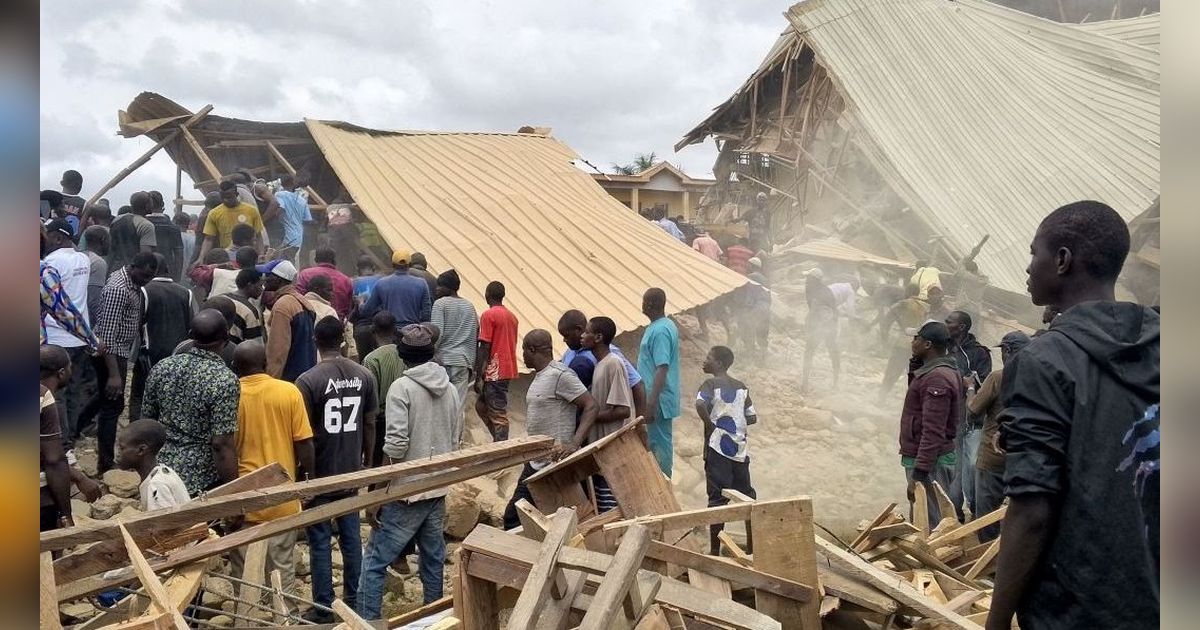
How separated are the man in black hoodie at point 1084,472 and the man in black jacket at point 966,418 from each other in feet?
13.3

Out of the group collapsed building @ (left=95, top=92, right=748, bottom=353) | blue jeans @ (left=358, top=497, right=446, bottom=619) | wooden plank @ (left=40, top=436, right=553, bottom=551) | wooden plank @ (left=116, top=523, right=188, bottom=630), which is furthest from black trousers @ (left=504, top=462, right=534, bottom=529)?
collapsed building @ (left=95, top=92, right=748, bottom=353)

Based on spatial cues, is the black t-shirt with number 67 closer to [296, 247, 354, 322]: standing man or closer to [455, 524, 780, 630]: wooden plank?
[455, 524, 780, 630]: wooden plank

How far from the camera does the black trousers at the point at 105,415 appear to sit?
6590 millimetres

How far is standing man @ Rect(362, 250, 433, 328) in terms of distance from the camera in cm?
781

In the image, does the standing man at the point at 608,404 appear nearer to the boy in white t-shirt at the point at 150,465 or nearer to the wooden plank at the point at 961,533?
the wooden plank at the point at 961,533

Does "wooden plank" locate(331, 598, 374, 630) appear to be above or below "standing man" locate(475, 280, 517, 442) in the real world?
below

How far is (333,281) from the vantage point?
802 cm

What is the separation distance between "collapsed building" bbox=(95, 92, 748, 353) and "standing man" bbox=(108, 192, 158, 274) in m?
2.48

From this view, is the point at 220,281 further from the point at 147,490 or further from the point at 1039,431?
the point at 1039,431

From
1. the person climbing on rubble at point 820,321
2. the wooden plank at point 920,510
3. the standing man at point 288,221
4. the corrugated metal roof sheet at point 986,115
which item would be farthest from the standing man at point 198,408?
the corrugated metal roof sheet at point 986,115

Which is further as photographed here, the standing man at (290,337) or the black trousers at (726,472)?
the standing man at (290,337)

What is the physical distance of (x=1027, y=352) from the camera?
8.16 ft

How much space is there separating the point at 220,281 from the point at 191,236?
2.41 m
